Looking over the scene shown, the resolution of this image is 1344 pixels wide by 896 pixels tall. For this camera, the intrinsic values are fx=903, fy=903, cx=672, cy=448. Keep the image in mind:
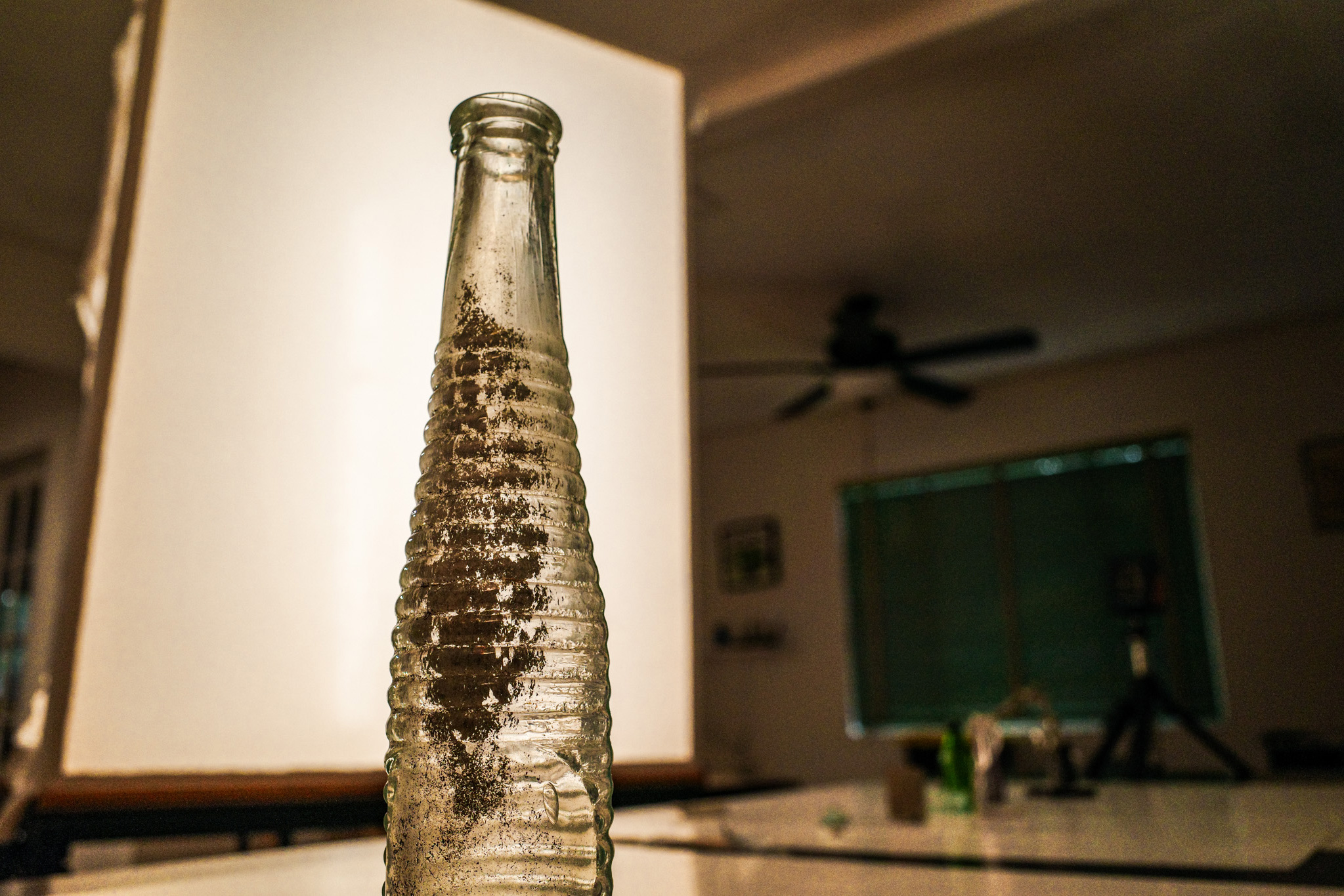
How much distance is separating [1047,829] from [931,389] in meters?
3.18

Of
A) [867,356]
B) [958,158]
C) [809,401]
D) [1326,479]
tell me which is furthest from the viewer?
[1326,479]

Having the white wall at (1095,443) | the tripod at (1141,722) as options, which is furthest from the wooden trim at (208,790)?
the white wall at (1095,443)

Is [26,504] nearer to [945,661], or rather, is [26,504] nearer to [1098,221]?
[945,661]

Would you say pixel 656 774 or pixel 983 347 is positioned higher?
pixel 983 347

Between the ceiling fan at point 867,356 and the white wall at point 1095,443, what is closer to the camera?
the ceiling fan at point 867,356

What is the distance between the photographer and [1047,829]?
1125 mm

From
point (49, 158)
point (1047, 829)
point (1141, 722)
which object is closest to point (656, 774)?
point (1047, 829)

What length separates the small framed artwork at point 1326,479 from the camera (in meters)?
4.44

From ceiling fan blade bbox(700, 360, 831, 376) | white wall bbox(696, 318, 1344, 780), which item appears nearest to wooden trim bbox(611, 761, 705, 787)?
white wall bbox(696, 318, 1344, 780)

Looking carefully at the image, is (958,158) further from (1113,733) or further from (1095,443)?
(1095,443)

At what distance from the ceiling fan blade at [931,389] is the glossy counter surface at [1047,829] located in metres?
2.48

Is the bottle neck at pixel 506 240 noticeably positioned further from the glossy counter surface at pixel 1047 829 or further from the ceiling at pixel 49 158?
the ceiling at pixel 49 158

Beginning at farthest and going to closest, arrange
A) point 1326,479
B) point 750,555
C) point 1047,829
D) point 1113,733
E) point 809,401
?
1. point 750,555
2. point 1326,479
3. point 809,401
4. point 1113,733
5. point 1047,829

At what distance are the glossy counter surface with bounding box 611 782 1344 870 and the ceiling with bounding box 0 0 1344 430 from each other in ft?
6.20
